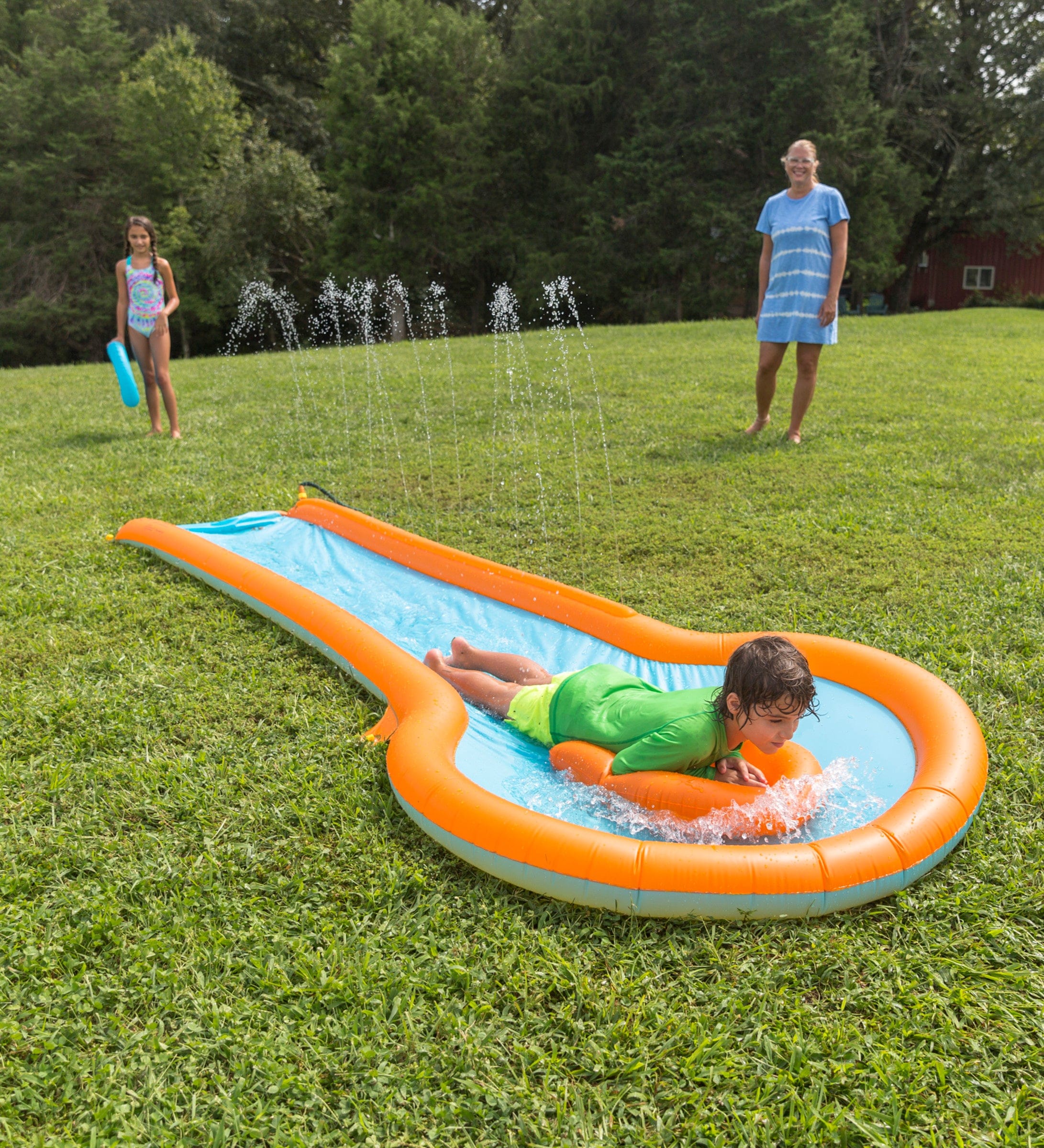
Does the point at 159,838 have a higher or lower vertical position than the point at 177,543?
lower

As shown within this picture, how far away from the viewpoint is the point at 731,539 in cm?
517

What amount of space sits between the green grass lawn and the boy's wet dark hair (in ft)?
1.88

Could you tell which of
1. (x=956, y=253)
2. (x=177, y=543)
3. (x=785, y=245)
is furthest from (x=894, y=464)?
(x=956, y=253)

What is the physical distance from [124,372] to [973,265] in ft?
92.5

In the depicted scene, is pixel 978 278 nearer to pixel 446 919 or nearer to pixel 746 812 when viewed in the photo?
pixel 746 812

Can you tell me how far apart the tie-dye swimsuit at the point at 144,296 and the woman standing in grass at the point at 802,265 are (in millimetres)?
4841

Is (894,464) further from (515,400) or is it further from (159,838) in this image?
(159,838)

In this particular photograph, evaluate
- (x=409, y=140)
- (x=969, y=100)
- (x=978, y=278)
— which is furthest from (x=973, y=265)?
(x=409, y=140)

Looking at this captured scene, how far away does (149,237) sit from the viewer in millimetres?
7234

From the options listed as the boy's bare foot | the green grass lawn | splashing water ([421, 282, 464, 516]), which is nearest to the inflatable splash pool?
the green grass lawn

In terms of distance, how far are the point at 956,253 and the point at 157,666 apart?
3018 centimetres

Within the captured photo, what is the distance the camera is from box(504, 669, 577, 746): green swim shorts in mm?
3082

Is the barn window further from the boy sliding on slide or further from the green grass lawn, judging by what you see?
the boy sliding on slide

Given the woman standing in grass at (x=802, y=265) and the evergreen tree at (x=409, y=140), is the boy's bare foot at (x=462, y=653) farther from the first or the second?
the evergreen tree at (x=409, y=140)
